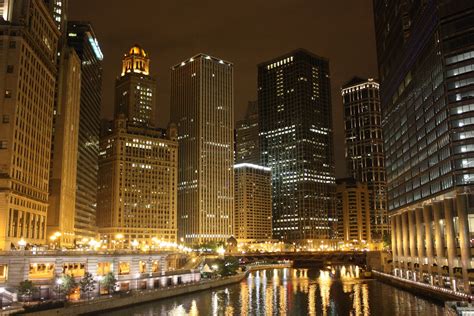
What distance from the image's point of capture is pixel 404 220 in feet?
513

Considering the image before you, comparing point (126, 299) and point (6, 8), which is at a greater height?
point (6, 8)

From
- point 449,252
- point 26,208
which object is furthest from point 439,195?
point 26,208

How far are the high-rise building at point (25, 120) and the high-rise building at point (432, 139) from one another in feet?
316

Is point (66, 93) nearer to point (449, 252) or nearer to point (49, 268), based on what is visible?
point (49, 268)

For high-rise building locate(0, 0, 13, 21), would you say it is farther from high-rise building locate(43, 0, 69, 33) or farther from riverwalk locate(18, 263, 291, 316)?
riverwalk locate(18, 263, 291, 316)

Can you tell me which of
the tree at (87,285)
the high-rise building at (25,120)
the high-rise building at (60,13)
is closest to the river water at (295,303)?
the tree at (87,285)

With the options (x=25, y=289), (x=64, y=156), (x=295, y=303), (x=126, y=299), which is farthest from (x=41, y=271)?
(x=295, y=303)

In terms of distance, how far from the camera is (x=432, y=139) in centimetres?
12144

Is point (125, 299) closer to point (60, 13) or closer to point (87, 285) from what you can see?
point (87, 285)

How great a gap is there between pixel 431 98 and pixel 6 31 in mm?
102083

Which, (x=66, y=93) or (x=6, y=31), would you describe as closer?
(x=6, y=31)

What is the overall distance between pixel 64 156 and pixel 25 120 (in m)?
39.7

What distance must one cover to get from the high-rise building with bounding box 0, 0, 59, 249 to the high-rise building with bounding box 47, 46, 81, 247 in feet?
46.8

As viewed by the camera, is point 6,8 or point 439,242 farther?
point 6,8
